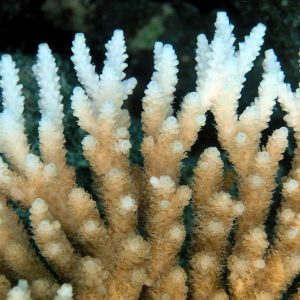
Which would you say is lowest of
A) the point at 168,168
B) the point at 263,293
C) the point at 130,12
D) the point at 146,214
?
the point at 263,293

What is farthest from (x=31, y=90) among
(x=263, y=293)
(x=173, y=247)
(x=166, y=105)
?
(x=263, y=293)

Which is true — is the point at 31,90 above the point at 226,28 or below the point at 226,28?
above

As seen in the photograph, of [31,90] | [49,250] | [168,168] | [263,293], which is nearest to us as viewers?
[49,250]

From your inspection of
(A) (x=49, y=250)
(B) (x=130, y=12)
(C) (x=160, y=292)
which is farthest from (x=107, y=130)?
(B) (x=130, y=12)

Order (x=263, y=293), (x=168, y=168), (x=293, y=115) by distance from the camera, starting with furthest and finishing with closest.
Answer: (x=293, y=115)
(x=168, y=168)
(x=263, y=293)

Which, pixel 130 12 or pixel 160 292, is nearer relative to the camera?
pixel 160 292

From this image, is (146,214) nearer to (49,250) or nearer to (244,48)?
(49,250)
